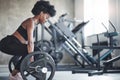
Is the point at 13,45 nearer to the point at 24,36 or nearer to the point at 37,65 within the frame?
the point at 24,36

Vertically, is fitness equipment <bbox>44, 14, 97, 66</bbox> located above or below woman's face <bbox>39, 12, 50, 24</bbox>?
below

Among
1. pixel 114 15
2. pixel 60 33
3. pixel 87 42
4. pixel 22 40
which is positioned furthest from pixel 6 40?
pixel 87 42

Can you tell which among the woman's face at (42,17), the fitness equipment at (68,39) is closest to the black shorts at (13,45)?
the woman's face at (42,17)

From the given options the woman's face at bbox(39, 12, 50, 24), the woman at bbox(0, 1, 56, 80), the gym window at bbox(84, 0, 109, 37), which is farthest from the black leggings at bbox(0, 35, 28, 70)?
the gym window at bbox(84, 0, 109, 37)

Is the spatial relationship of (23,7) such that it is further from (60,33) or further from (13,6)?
(60,33)

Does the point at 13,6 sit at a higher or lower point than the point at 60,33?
higher

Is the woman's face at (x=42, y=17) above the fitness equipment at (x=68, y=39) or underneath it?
above

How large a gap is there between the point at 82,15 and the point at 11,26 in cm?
220

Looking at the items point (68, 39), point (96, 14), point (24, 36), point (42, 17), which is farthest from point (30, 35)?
point (96, 14)

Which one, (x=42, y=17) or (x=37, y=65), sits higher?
(x=42, y=17)

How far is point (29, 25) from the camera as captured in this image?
3.12 metres

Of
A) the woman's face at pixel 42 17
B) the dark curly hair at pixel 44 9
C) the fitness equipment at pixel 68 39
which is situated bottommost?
the fitness equipment at pixel 68 39

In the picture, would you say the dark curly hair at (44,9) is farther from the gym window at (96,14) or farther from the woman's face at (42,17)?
the gym window at (96,14)

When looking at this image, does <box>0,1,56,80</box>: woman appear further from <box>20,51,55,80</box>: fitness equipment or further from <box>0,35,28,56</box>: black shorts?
<box>20,51,55,80</box>: fitness equipment
